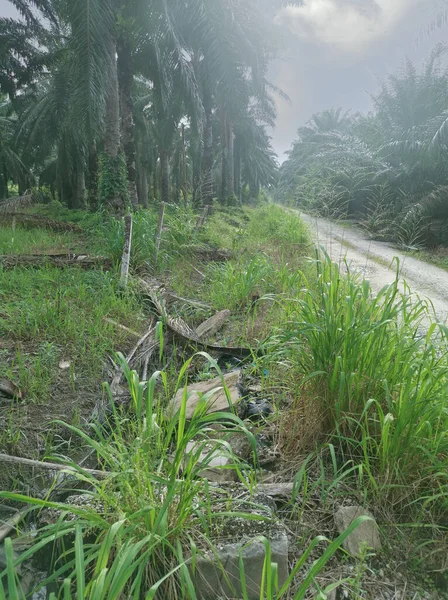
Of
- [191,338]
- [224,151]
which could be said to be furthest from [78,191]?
[191,338]

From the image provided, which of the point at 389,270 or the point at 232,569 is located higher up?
the point at 389,270

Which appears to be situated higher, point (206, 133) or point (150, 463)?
point (206, 133)

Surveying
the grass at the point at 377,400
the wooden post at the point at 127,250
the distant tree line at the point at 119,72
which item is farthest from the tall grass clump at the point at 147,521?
the distant tree line at the point at 119,72

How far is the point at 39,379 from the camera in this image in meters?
2.72

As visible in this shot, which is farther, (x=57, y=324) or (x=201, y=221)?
(x=201, y=221)

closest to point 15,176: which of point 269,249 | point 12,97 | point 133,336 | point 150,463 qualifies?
point 12,97

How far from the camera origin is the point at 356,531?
4.91 ft

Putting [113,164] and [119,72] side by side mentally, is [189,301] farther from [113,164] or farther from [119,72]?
[119,72]

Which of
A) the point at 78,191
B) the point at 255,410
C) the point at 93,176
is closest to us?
the point at 255,410

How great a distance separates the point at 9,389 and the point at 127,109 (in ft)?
32.7

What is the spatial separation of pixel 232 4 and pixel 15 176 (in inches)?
620

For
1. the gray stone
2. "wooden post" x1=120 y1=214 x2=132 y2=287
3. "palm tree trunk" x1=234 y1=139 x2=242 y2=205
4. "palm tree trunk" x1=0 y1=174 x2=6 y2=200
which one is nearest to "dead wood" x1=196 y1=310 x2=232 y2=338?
"wooden post" x1=120 y1=214 x2=132 y2=287

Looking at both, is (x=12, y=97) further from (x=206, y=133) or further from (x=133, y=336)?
(x=133, y=336)

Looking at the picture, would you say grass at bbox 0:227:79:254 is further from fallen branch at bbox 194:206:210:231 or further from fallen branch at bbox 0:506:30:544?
fallen branch at bbox 0:506:30:544
